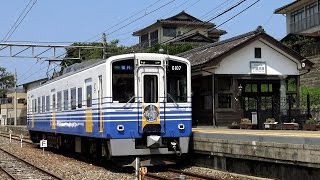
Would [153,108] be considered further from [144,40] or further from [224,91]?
[144,40]

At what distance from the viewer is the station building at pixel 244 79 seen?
21.0 meters

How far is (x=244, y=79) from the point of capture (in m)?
21.9

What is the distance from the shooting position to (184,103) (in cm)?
1418

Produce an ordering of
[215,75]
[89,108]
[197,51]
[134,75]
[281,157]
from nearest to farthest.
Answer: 1. [281,157]
2. [134,75]
3. [89,108]
4. [215,75]
5. [197,51]

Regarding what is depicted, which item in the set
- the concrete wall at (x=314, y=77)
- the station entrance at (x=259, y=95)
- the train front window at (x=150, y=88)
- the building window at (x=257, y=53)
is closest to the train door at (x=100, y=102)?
the train front window at (x=150, y=88)

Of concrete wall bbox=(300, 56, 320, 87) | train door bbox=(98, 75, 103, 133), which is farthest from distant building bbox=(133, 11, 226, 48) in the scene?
train door bbox=(98, 75, 103, 133)

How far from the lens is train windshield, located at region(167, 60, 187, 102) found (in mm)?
14109

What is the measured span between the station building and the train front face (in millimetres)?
6602

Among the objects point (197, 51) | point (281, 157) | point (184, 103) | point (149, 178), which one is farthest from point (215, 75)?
point (281, 157)

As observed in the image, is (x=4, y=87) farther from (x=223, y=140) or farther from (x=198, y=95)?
(x=223, y=140)

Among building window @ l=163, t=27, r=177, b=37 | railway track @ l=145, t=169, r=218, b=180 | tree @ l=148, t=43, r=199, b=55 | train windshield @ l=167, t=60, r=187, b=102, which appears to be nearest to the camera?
railway track @ l=145, t=169, r=218, b=180

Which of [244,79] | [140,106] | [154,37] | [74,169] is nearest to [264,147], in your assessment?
[140,106]

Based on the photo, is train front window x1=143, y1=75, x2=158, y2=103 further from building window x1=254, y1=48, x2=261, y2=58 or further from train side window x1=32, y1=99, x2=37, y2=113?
train side window x1=32, y1=99, x2=37, y2=113

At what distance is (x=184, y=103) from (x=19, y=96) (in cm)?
7797
